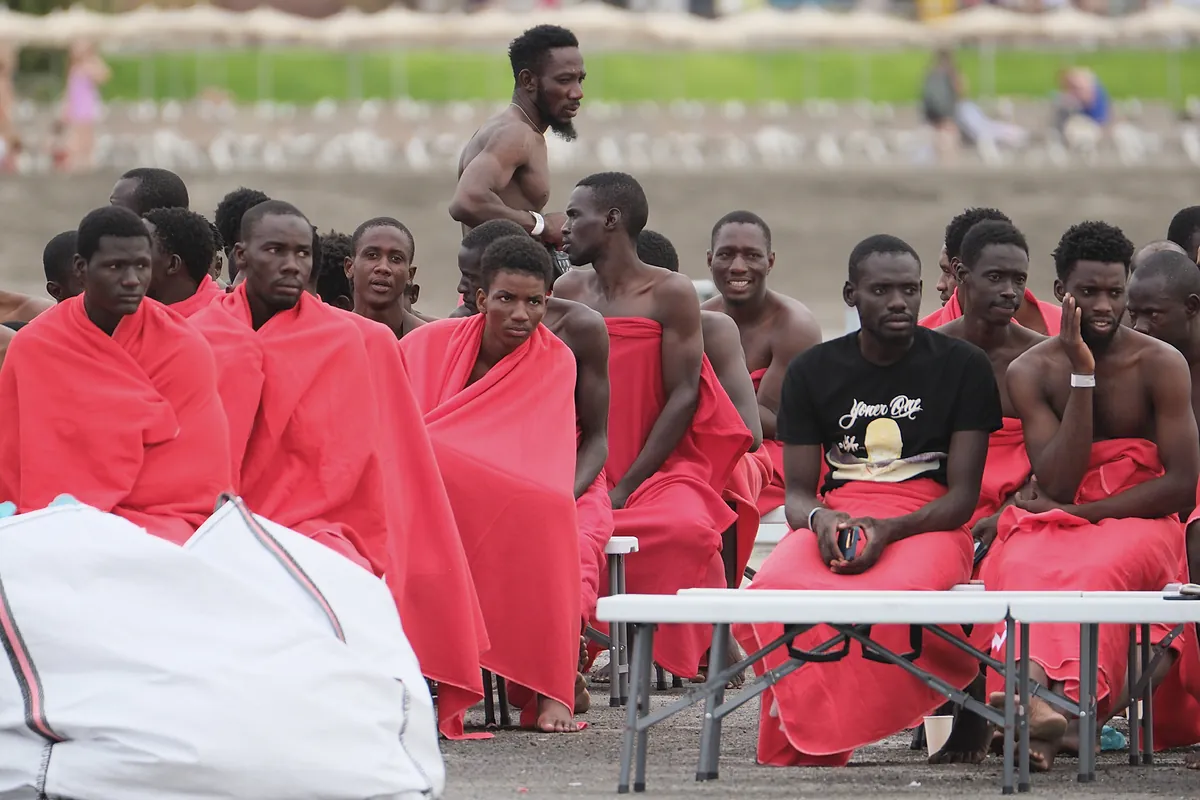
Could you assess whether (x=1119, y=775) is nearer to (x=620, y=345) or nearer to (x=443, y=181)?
(x=620, y=345)

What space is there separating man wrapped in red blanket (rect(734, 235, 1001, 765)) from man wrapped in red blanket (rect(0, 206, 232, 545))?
6.06 feet

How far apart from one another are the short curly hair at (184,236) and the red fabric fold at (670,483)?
1.67 metres

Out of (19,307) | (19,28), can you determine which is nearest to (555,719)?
(19,307)

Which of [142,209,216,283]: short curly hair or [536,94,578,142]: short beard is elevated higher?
[536,94,578,142]: short beard

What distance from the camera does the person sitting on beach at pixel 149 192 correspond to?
30.3ft

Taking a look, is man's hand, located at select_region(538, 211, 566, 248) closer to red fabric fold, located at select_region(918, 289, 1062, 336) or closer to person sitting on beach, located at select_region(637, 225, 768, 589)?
person sitting on beach, located at select_region(637, 225, 768, 589)

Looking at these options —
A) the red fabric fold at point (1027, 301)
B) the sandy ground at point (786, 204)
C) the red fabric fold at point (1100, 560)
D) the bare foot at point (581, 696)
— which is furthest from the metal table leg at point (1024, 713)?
the sandy ground at point (786, 204)

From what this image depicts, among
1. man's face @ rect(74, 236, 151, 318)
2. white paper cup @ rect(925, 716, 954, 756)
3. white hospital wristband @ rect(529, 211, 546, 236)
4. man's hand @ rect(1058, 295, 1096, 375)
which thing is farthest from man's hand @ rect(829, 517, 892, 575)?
white hospital wristband @ rect(529, 211, 546, 236)

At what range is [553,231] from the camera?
977cm

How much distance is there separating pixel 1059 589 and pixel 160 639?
291cm

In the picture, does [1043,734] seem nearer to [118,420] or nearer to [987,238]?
[987,238]

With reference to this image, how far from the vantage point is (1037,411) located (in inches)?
304

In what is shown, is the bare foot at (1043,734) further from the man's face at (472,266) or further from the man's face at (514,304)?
the man's face at (472,266)

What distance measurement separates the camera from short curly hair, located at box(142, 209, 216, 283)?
8180 millimetres
